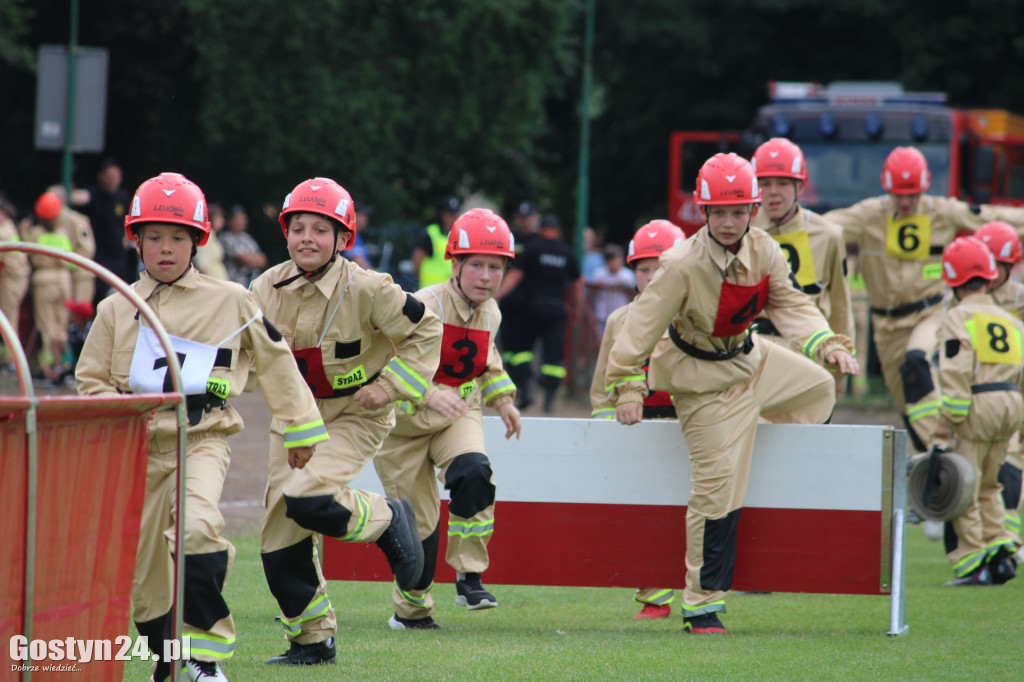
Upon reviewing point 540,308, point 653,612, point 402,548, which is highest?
point 540,308

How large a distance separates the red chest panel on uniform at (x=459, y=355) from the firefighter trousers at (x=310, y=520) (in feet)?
4.06

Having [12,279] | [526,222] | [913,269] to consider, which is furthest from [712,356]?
[12,279]

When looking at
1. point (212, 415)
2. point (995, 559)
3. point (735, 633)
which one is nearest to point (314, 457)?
point (212, 415)

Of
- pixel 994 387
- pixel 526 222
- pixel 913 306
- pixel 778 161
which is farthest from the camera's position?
pixel 526 222

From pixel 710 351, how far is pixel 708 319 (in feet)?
0.66

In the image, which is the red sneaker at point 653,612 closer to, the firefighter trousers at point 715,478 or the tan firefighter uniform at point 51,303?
the firefighter trousers at point 715,478

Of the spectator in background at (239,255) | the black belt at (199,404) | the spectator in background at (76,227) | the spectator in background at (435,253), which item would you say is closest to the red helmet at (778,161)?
the black belt at (199,404)

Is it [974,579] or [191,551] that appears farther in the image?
[974,579]

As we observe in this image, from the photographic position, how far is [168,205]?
545cm

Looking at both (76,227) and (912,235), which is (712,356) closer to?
(912,235)

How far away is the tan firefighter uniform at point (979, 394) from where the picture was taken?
900cm

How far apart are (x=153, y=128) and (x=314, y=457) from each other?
960 inches

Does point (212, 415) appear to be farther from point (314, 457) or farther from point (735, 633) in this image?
point (735, 633)

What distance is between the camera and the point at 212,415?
18.0ft
